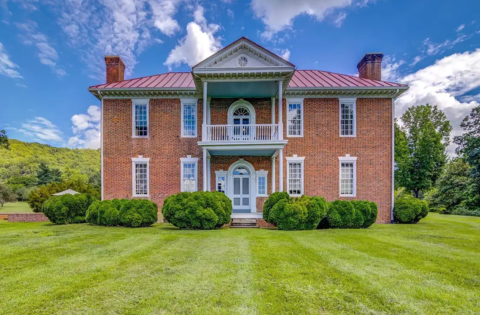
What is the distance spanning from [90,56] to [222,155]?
510 inches

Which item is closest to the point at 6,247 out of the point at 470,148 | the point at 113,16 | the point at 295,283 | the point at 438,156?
the point at 295,283

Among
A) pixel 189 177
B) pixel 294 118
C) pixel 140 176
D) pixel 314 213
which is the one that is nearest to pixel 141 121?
pixel 140 176

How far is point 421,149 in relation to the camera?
79.8ft

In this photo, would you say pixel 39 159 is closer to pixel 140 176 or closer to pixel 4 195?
pixel 4 195

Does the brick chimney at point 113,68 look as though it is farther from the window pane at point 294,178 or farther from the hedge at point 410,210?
the hedge at point 410,210

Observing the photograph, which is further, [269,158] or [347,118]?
[269,158]

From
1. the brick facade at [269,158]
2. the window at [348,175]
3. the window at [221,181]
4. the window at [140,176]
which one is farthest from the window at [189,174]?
the window at [348,175]

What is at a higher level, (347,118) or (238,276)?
(347,118)

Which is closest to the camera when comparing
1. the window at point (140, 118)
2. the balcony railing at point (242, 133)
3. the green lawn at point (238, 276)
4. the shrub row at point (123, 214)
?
the green lawn at point (238, 276)

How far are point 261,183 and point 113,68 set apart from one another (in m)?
11.7

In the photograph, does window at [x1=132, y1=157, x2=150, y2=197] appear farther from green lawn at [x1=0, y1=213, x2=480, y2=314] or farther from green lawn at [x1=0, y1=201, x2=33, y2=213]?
green lawn at [x1=0, y1=201, x2=33, y2=213]

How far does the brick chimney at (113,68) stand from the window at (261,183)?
10763mm

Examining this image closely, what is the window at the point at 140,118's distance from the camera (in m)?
14.2

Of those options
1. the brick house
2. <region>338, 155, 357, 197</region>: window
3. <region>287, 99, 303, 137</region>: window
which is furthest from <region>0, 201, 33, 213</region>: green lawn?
<region>338, 155, 357, 197</region>: window
